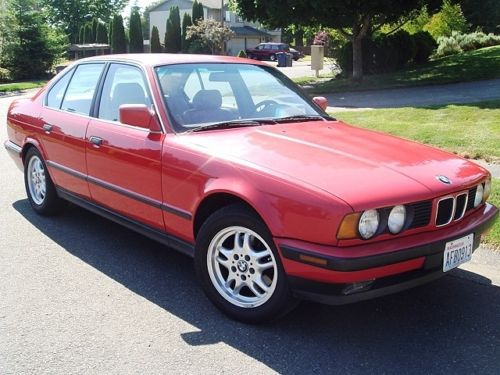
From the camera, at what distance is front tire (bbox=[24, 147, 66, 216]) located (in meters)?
5.51

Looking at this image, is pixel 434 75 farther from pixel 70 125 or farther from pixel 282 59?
pixel 282 59

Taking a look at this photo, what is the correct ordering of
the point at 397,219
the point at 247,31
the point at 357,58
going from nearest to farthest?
the point at 397,219, the point at 357,58, the point at 247,31

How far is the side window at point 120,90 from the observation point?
438 cm

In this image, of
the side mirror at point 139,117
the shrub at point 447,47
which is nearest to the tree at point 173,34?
the shrub at point 447,47

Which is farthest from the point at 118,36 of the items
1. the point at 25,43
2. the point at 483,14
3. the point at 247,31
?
the point at 483,14

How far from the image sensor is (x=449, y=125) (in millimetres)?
9609

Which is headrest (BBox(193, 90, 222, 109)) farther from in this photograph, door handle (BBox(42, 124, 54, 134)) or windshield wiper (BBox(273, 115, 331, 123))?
door handle (BBox(42, 124, 54, 134))

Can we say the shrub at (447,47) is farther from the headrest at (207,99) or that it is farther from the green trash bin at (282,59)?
the headrest at (207,99)

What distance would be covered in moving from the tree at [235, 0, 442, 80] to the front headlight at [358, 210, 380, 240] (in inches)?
624

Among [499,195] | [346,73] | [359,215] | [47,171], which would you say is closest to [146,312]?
[359,215]

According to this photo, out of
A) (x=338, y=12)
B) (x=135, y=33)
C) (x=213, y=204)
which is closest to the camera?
(x=213, y=204)

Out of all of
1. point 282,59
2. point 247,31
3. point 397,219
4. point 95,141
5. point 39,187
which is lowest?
point 282,59

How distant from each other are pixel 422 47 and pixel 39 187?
2170 centimetres

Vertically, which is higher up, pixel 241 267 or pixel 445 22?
pixel 445 22
